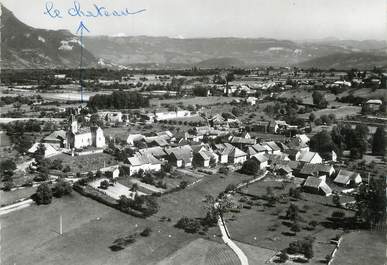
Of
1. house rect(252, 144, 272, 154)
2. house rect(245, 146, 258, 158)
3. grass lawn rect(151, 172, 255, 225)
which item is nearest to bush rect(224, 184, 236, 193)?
grass lawn rect(151, 172, 255, 225)

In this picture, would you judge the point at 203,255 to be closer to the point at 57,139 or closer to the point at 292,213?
the point at 292,213

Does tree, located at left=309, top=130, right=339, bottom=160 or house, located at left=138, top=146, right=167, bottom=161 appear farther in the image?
tree, located at left=309, top=130, right=339, bottom=160

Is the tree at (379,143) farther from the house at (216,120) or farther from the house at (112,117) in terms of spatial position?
the house at (112,117)

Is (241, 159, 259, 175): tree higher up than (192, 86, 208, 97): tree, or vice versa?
(192, 86, 208, 97): tree

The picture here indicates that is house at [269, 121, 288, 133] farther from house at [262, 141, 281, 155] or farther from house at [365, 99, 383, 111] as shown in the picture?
house at [365, 99, 383, 111]

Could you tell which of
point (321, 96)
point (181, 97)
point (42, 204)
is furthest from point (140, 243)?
point (181, 97)

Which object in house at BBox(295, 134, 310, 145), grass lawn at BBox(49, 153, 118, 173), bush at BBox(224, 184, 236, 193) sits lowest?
bush at BBox(224, 184, 236, 193)

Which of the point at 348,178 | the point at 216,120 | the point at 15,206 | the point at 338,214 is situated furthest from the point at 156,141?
the point at 338,214
